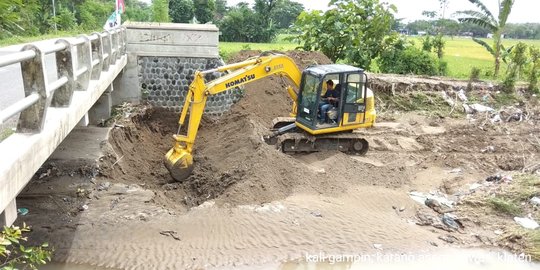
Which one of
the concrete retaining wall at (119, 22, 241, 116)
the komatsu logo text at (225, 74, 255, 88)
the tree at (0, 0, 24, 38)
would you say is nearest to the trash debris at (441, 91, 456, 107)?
the concrete retaining wall at (119, 22, 241, 116)

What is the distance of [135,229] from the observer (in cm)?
779

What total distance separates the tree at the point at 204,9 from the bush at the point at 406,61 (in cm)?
2184

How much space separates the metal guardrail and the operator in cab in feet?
17.8

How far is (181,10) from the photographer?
126 feet

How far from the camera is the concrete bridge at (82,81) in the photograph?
4.29 metres

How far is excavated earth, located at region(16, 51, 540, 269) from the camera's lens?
7.55 m

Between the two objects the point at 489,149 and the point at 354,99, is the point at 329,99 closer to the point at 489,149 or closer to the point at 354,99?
the point at 354,99

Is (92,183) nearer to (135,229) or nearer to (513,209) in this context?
(135,229)

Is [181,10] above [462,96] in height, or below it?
above

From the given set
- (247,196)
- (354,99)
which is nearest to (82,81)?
(247,196)

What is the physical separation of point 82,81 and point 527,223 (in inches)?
331

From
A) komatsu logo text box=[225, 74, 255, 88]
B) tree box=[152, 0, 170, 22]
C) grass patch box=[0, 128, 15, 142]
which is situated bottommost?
komatsu logo text box=[225, 74, 255, 88]

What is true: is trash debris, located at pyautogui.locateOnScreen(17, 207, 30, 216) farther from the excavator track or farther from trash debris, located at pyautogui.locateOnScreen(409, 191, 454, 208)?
trash debris, located at pyautogui.locateOnScreen(409, 191, 454, 208)

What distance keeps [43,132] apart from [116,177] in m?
4.98
